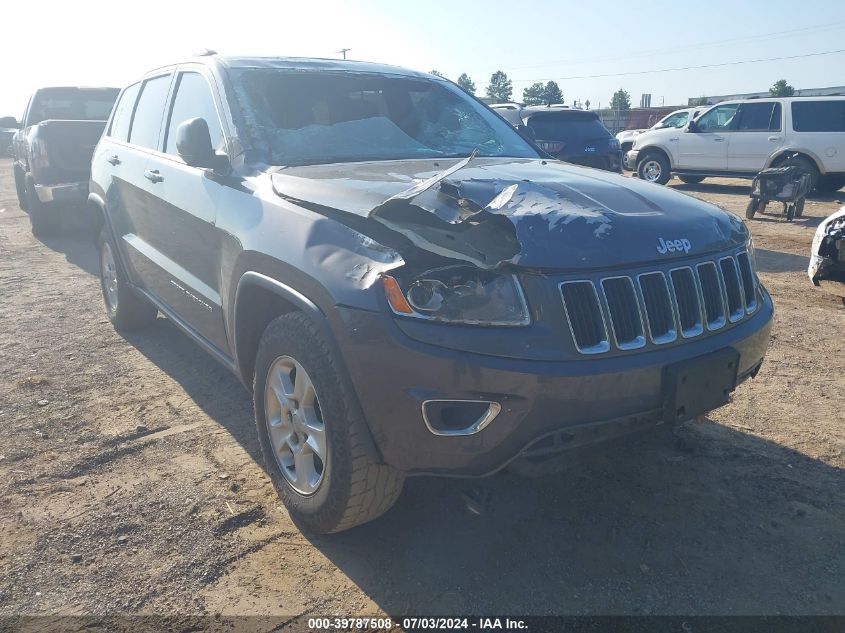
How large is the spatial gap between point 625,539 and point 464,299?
1.31 metres

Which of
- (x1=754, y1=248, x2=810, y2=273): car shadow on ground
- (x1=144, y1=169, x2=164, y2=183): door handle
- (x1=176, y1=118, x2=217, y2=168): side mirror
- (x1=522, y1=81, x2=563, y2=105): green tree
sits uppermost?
(x1=522, y1=81, x2=563, y2=105): green tree

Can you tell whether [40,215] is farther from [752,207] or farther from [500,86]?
[500,86]

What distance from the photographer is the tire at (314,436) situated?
97.1 inches

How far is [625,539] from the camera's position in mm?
2867

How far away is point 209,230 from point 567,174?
173cm

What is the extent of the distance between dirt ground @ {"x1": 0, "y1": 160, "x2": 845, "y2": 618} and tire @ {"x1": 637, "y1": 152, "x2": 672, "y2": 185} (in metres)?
12.9

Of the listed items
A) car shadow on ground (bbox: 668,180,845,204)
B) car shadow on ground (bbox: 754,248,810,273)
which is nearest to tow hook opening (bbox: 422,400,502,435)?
car shadow on ground (bbox: 754,248,810,273)

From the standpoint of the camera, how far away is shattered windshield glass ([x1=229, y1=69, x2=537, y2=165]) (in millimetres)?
3484

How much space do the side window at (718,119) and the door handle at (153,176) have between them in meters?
13.8

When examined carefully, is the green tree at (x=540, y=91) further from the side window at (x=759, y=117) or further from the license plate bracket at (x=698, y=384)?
the license plate bracket at (x=698, y=384)

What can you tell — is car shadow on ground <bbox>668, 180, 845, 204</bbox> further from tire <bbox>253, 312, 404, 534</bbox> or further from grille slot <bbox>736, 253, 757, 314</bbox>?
tire <bbox>253, 312, 404, 534</bbox>

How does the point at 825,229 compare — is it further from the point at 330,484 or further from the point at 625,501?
the point at 330,484

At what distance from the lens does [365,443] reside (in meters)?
2.45

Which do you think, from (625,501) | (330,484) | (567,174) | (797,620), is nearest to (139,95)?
(567,174)
